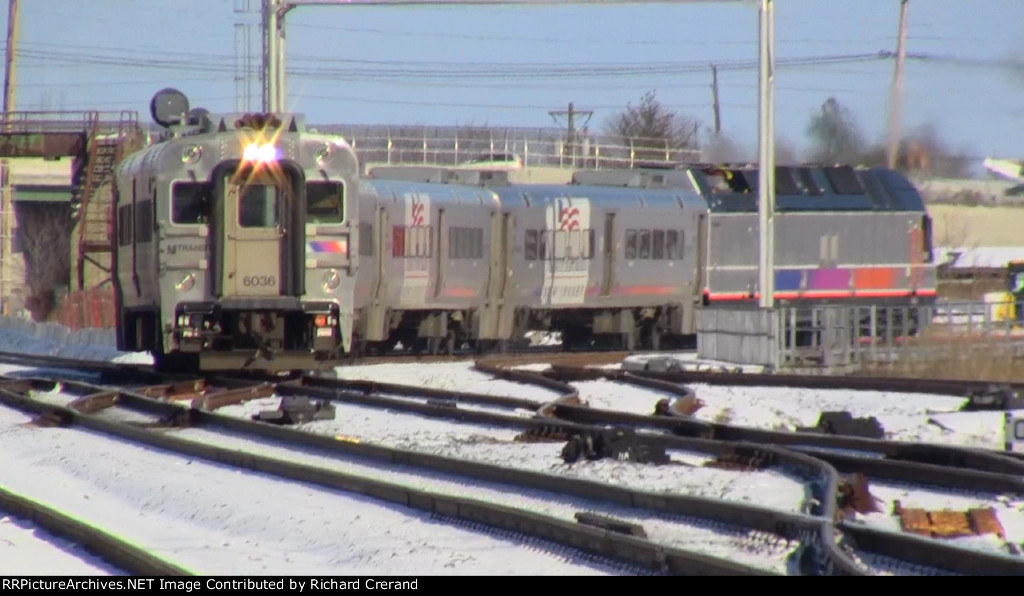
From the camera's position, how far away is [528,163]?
52688 millimetres

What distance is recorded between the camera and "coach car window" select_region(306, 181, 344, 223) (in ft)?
61.1

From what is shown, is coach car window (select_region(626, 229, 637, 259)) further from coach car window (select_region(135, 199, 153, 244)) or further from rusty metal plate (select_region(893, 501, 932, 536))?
rusty metal plate (select_region(893, 501, 932, 536))

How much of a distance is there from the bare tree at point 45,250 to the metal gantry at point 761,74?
3631 cm

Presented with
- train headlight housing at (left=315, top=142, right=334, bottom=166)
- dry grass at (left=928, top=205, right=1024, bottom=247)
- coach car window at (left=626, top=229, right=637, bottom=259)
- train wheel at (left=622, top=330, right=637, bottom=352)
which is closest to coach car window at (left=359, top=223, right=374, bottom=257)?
train headlight housing at (left=315, top=142, right=334, bottom=166)

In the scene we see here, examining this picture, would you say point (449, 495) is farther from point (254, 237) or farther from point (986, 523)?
point (254, 237)

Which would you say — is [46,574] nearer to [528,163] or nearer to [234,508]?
[234,508]

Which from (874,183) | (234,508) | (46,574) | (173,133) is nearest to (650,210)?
(874,183)

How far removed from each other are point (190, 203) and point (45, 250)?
43.2 metres

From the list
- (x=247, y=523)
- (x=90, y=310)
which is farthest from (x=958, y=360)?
(x=90, y=310)

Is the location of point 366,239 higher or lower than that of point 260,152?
lower

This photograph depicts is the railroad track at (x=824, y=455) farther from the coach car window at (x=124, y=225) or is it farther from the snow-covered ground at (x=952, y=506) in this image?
the coach car window at (x=124, y=225)

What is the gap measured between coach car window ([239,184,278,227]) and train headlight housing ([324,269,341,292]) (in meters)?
0.86

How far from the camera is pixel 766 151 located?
22.3 m

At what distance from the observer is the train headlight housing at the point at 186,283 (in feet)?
60.3
